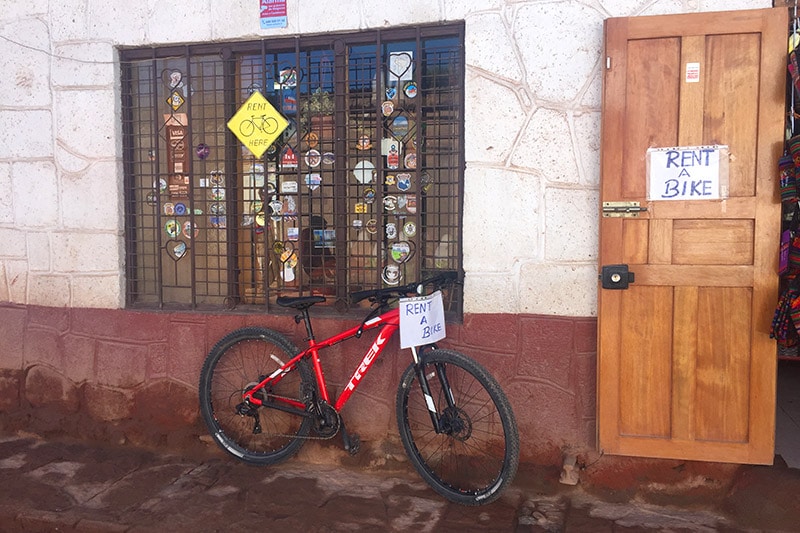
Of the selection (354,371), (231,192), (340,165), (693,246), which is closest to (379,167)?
(340,165)

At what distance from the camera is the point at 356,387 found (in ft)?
13.0

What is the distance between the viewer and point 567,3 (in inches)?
144

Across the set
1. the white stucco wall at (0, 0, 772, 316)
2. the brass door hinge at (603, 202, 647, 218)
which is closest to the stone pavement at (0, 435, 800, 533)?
the white stucco wall at (0, 0, 772, 316)

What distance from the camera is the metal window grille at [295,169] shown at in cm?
402

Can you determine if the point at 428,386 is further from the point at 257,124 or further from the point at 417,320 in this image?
the point at 257,124

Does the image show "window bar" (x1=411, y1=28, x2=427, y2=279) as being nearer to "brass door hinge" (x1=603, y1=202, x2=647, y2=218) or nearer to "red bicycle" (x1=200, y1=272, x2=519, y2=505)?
"red bicycle" (x1=200, y1=272, x2=519, y2=505)

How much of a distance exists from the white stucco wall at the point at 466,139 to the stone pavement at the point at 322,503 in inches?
44.7

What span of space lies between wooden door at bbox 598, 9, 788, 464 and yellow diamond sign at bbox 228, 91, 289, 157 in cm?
210

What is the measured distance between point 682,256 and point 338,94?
2335 millimetres

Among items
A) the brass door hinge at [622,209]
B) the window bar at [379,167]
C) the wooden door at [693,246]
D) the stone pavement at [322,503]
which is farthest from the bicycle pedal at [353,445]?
the brass door hinge at [622,209]

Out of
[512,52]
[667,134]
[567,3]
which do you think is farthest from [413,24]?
[667,134]

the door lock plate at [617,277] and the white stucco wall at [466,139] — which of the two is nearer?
the door lock plate at [617,277]

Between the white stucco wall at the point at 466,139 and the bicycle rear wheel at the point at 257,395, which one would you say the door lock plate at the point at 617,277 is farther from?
the bicycle rear wheel at the point at 257,395

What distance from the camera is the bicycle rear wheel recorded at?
13.3 feet
